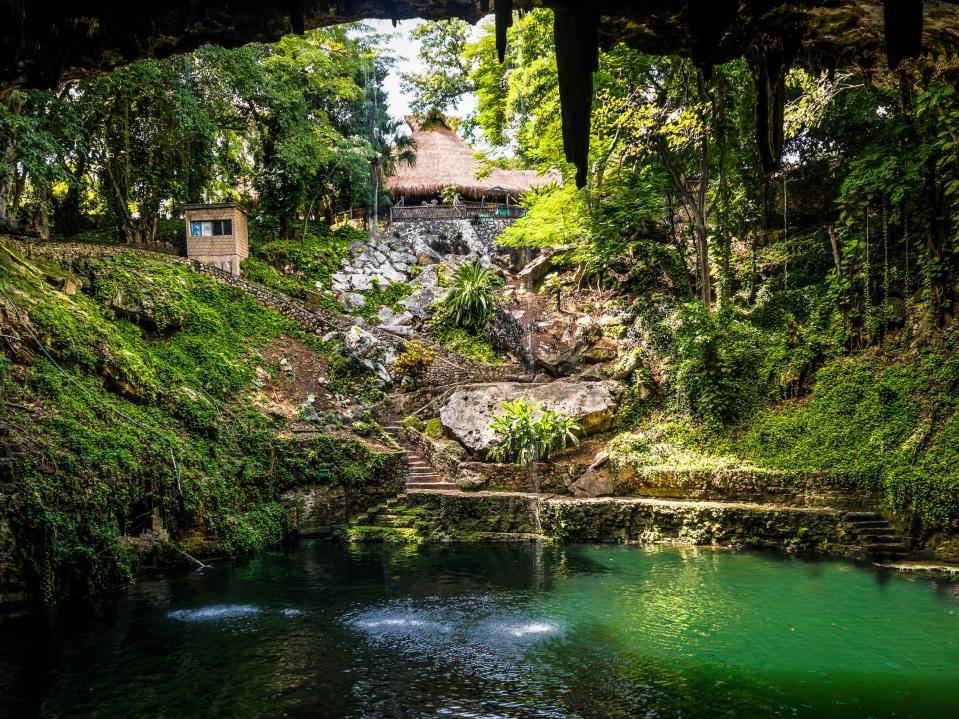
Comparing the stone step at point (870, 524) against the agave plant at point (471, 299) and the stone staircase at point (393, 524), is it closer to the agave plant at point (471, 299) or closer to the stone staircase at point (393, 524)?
the stone staircase at point (393, 524)

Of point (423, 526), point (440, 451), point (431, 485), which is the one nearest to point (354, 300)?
point (440, 451)

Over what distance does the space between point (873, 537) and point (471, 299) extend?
14498 mm

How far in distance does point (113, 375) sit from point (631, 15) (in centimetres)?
1109

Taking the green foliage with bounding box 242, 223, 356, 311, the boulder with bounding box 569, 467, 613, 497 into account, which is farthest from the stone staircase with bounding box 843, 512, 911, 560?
the green foliage with bounding box 242, 223, 356, 311

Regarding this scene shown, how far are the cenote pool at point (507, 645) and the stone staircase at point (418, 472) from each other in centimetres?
382

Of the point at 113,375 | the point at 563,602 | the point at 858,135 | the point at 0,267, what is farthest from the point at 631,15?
the point at 858,135

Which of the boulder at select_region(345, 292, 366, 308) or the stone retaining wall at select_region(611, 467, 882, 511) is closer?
the stone retaining wall at select_region(611, 467, 882, 511)

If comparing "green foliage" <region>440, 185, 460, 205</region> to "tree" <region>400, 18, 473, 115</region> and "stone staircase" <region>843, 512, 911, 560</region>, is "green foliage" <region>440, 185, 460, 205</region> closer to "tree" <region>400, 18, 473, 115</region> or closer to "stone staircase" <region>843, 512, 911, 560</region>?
"tree" <region>400, 18, 473, 115</region>

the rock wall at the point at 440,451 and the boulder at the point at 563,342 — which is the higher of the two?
the boulder at the point at 563,342

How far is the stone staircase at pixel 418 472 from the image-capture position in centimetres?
1498

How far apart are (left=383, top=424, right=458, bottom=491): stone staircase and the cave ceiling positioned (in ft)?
36.8

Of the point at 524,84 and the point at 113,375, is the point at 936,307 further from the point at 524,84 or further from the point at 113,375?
the point at 113,375

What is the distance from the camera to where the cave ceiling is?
13.7 ft

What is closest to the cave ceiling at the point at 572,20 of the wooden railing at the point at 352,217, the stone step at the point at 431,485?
the stone step at the point at 431,485
